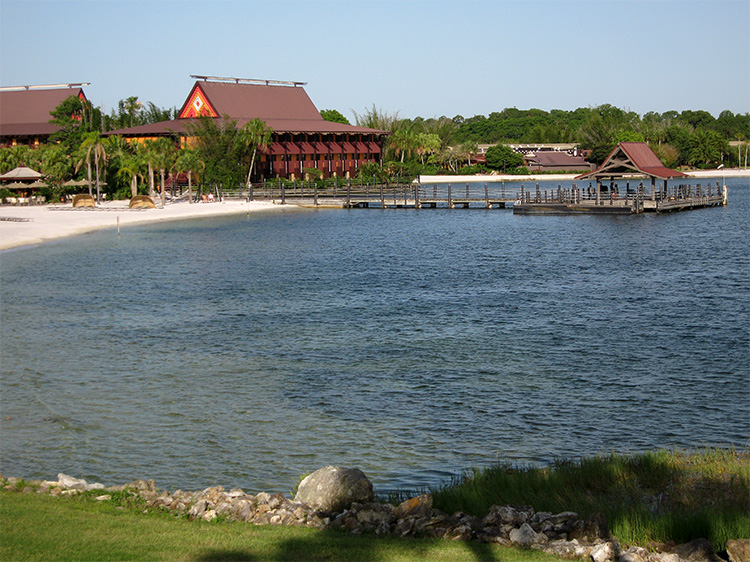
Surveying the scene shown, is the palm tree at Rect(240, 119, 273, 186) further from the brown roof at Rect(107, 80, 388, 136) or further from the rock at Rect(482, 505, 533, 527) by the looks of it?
the rock at Rect(482, 505, 533, 527)

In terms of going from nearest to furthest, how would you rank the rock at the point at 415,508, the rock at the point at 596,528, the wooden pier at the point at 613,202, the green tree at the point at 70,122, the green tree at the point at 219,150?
1. the rock at the point at 596,528
2. the rock at the point at 415,508
3. the wooden pier at the point at 613,202
4. the green tree at the point at 219,150
5. the green tree at the point at 70,122

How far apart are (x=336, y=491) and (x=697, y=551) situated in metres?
3.95

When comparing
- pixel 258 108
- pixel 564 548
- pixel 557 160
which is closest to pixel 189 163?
pixel 258 108

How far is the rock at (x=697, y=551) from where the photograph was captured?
773 centimetres

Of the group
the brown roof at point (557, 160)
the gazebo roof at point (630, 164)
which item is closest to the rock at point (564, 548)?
the gazebo roof at point (630, 164)

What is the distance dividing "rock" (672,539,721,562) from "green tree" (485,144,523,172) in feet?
451

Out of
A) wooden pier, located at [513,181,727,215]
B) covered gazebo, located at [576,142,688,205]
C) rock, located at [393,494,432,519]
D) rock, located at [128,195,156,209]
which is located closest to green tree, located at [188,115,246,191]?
rock, located at [128,195,156,209]

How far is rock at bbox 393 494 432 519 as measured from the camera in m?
8.81

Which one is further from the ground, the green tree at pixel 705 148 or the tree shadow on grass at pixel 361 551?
the green tree at pixel 705 148

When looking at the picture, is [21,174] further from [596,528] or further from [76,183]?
[596,528]

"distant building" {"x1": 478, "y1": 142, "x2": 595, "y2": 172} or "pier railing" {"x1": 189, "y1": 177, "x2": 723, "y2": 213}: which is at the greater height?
"distant building" {"x1": 478, "y1": 142, "x2": 595, "y2": 172}

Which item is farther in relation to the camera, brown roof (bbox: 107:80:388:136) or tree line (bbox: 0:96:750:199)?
brown roof (bbox: 107:80:388:136)

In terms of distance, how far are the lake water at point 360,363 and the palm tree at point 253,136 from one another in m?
43.6

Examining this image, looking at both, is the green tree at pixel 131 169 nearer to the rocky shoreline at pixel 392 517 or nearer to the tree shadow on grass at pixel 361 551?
the rocky shoreline at pixel 392 517
